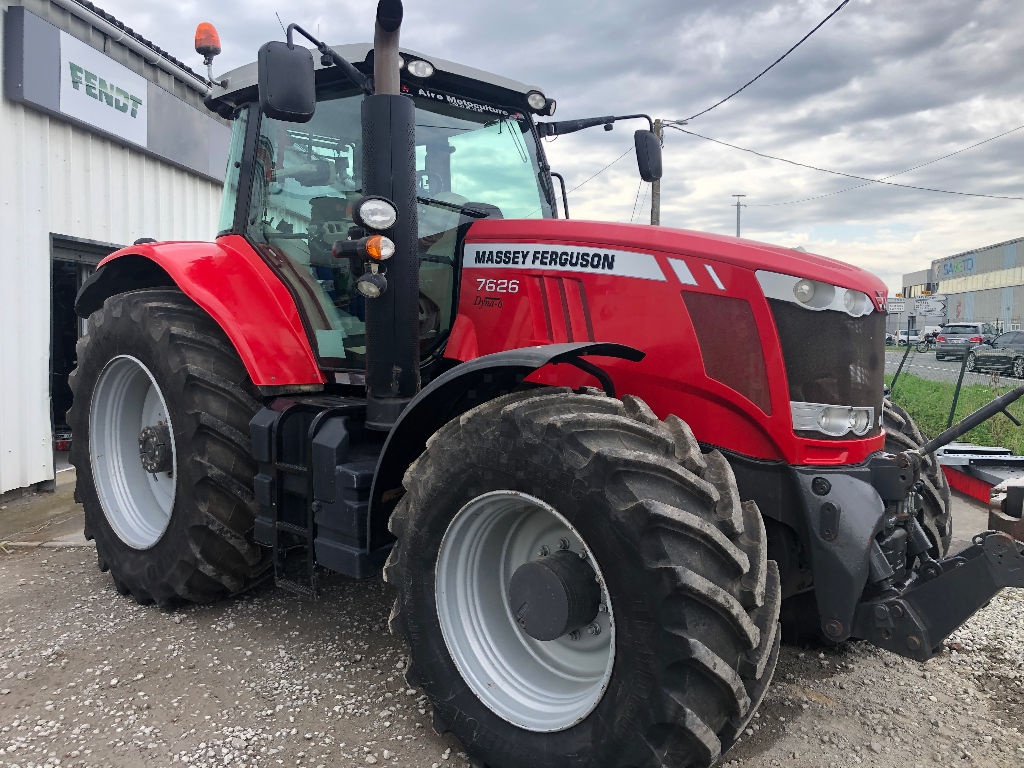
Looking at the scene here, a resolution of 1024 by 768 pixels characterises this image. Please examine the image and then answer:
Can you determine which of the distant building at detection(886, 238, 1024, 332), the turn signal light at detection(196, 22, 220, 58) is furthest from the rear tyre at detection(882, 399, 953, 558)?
the distant building at detection(886, 238, 1024, 332)

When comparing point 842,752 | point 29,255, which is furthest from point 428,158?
point 29,255

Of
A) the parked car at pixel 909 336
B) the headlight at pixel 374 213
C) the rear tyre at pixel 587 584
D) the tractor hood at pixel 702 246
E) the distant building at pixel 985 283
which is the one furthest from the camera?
the distant building at pixel 985 283

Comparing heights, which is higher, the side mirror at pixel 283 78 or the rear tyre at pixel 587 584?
the side mirror at pixel 283 78

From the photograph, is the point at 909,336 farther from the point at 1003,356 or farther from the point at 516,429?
the point at 1003,356

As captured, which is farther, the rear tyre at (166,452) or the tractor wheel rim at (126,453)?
the tractor wheel rim at (126,453)

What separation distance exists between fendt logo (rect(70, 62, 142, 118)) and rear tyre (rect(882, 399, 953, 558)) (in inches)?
262

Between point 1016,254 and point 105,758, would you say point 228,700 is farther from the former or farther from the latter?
point 1016,254

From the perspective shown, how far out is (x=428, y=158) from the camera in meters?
3.63

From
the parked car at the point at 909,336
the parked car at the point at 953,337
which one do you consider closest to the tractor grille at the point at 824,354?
the parked car at the point at 909,336

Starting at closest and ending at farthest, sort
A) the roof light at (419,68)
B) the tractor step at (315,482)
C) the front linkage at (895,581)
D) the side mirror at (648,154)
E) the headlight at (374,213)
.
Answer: the front linkage at (895,581), the headlight at (374,213), the tractor step at (315,482), the roof light at (419,68), the side mirror at (648,154)

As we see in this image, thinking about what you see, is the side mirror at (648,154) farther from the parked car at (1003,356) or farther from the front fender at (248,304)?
the parked car at (1003,356)

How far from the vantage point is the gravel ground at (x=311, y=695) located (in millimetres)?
2609

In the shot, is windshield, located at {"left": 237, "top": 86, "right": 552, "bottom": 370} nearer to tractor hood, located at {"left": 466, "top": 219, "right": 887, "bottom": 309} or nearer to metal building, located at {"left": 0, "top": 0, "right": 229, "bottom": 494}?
tractor hood, located at {"left": 466, "top": 219, "right": 887, "bottom": 309}

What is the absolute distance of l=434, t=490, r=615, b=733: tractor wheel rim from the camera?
2451mm
